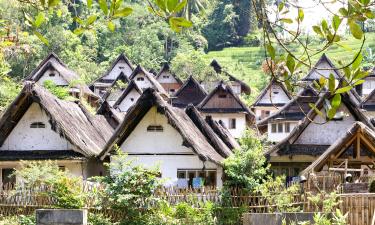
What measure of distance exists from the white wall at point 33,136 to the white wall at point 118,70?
43.5m

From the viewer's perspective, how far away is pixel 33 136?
76.4ft

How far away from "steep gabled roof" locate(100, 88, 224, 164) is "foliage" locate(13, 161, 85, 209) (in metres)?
2.72

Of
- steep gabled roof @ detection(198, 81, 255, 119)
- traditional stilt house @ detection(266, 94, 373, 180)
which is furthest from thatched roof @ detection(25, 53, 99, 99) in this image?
traditional stilt house @ detection(266, 94, 373, 180)

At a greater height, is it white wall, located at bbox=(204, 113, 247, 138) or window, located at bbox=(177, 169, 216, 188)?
white wall, located at bbox=(204, 113, 247, 138)

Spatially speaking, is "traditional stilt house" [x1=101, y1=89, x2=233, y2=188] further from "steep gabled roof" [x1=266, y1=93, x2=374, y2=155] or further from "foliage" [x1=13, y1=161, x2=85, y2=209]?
"foliage" [x1=13, y1=161, x2=85, y2=209]

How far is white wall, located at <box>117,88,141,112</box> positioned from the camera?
52.5 metres

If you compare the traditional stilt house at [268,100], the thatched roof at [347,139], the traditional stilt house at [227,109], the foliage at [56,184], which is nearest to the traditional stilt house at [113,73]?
the traditional stilt house at [268,100]

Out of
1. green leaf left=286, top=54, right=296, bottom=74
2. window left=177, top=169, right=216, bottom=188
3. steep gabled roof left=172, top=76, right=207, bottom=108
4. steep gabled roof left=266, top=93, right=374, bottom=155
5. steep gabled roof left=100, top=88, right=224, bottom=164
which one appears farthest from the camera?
steep gabled roof left=172, top=76, right=207, bottom=108

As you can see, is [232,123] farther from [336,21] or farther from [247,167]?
[336,21]

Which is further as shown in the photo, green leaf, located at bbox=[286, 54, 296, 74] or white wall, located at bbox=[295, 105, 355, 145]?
white wall, located at bbox=[295, 105, 355, 145]

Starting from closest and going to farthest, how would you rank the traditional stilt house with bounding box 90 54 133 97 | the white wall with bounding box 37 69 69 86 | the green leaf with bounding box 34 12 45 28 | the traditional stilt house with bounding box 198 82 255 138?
1. the green leaf with bounding box 34 12 45 28
2. the traditional stilt house with bounding box 198 82 255 138
3. the white wall with bounding box 37 69 69 86
4. the traditional stilt house with bounding box 90 54 133 97

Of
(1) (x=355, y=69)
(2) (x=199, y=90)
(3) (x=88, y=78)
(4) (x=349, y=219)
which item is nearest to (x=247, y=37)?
(3) (x=88, y=78)

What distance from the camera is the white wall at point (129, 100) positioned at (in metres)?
52.5

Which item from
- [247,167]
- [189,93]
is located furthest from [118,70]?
[247,167]
